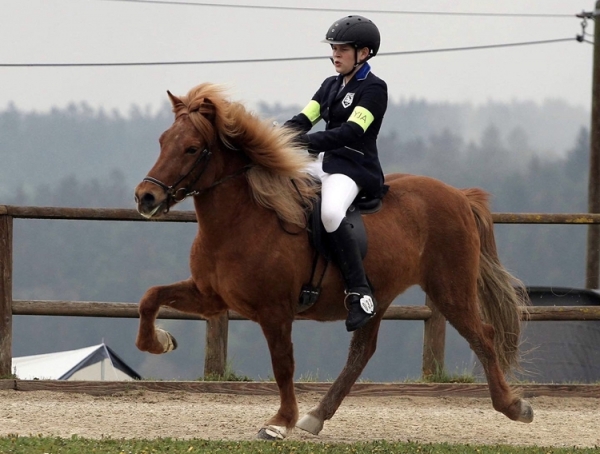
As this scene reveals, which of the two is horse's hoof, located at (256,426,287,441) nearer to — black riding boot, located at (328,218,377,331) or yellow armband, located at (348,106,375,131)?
black riding boot, located at (328,218,377,331)

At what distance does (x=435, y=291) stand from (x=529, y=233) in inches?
2457

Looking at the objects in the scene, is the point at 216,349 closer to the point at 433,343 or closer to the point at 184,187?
the point at 433,343

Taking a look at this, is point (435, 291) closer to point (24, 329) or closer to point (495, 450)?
point (495, 450)

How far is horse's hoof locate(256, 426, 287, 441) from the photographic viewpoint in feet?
19.5

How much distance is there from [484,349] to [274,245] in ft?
6.00

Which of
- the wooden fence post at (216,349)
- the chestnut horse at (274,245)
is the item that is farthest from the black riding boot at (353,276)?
the wooden fence post at (216,349)

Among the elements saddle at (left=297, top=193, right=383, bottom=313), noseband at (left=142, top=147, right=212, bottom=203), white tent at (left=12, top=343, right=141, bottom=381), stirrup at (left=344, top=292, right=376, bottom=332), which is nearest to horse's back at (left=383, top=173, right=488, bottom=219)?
saddle at (left=297, top=193, right=383, bottom=313)

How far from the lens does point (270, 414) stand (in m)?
7.30

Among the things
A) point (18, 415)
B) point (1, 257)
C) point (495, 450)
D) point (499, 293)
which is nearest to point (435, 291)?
point (499, 293)

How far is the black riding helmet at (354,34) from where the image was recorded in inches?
245

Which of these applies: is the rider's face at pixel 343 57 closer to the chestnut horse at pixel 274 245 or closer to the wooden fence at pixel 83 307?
the chestnut horse at pixel 274 245

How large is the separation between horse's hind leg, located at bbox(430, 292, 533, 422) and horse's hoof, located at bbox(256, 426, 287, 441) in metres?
1.51

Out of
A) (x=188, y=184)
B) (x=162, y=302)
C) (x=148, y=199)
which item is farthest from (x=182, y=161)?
(x=162, y=302)

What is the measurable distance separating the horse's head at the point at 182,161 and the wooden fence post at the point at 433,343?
350 cm
